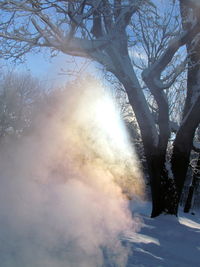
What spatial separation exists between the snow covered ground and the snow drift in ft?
0.85

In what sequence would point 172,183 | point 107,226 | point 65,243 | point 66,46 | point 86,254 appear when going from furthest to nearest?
point 172,183 < point 66,46 < point 107,226 < point 65,243 < point 86,254

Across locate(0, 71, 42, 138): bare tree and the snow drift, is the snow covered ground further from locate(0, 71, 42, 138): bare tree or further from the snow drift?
locate(0, 71, 42, 138): bare tree

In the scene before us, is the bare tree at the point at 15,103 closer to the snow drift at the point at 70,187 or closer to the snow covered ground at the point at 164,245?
the snow drift at the point at 70,187

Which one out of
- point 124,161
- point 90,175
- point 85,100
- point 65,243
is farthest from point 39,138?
point 65,243

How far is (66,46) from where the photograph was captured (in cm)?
639

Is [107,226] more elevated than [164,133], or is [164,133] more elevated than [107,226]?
[164,133]

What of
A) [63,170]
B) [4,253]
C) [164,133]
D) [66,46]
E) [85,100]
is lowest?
[4,253]

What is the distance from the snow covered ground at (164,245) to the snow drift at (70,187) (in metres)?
0.26

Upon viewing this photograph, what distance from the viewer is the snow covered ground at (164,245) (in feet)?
13.4

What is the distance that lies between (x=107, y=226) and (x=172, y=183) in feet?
8.48

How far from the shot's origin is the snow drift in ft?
12.9

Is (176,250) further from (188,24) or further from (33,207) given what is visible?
(188,24)

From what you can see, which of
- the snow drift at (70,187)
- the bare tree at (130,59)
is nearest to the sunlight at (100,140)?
the snow drift at (70,187)

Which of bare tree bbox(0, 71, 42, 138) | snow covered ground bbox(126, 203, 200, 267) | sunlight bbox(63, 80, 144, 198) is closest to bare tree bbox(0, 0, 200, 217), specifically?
snow covered ground bbox(126, 203, 200, 267)
